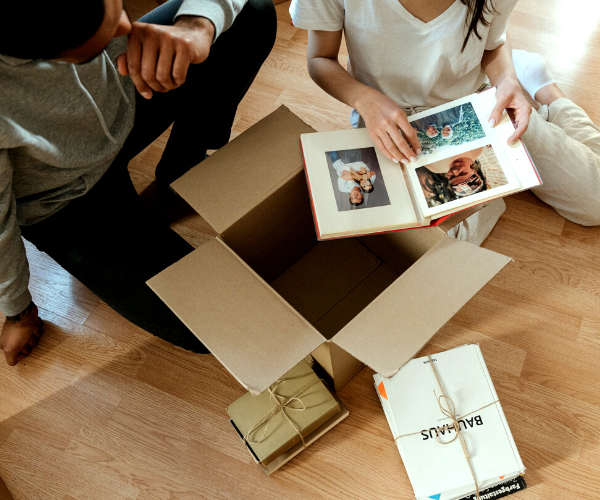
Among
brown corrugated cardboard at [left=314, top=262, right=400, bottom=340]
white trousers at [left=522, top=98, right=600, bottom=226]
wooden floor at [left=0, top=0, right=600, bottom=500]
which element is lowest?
wooden floor at [left=0, top=0, right=600, bottom=500]

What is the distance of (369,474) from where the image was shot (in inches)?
35.6

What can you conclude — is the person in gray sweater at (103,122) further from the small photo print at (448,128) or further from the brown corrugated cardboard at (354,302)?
the small photo print at (448,128)

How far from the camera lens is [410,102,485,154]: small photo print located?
75cm

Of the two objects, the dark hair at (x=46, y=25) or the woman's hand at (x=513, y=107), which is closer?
the dark hair at (x=46, y=25)

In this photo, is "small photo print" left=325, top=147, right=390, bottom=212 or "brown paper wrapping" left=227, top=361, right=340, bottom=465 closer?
"small photo print" left=325, top=147, right=390, bottom=212

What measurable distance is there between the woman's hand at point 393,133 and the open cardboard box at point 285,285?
0.12m

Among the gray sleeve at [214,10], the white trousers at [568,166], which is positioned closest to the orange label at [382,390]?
the white trousers at [568,166]

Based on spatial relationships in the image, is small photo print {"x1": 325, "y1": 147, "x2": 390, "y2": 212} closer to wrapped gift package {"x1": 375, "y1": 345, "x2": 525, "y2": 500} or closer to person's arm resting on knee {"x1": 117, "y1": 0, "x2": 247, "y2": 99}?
person's arm resting on knee {"x1": 117, "y1": 0, "x2": 247, "y2": 99}

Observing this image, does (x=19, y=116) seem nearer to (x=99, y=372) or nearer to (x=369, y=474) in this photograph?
(x=99, y=372)

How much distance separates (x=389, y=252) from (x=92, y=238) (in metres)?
0.55

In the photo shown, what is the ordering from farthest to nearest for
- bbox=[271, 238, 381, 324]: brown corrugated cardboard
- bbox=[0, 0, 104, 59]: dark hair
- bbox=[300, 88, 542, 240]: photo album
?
bbox=[271, 238, 381, 324]: brown corrugated cardboard, bbox=[300, 88, 542, 240]: photo album, bbox=[0, 0, 104, 59]: dark hair

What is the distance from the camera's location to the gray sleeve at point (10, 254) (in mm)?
653

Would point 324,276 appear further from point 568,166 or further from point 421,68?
point 568,166

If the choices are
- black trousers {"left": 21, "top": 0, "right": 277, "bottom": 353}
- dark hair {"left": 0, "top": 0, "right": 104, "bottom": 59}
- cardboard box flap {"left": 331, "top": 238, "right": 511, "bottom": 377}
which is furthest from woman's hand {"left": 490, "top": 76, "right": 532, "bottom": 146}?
dark hair {"left": 0, "top": 0, "right": 104, "bottom": 59}
